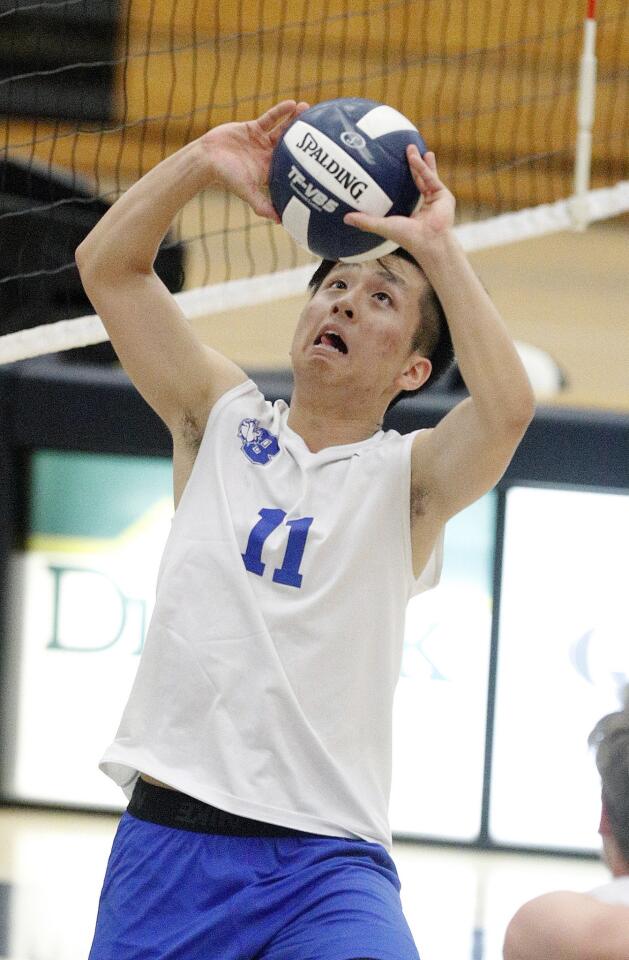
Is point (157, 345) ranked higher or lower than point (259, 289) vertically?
lower

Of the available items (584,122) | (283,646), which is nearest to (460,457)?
(283,646)

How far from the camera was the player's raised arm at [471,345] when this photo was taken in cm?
252

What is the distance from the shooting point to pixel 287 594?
259 cm

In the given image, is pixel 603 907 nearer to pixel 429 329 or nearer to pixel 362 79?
pixel 429 329

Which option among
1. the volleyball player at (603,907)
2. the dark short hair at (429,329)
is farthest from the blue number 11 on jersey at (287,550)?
the volleyball player at (603,907)

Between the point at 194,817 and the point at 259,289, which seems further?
the point at 259,289

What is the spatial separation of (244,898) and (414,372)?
98 centimetres

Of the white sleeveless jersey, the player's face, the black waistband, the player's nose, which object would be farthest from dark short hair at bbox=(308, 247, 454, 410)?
the black waistband

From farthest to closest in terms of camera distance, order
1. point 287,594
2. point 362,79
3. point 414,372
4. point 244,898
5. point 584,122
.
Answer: point 362,79, point 584,122, point 414,372, point 287,594, point 244,898

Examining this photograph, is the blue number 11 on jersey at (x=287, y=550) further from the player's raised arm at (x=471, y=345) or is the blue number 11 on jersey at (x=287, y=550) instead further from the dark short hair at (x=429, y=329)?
the dark short hair at (x=429, y=329)

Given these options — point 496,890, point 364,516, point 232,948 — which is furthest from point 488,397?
point 496,890

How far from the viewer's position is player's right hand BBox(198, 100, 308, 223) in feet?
8.98

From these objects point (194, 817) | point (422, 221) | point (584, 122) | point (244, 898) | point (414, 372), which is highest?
point (584, 122)

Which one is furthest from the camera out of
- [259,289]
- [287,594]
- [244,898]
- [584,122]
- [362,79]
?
[362,79]
